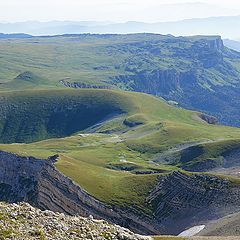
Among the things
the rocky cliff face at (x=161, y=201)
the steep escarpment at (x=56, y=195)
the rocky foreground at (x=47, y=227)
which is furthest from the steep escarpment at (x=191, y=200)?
the rocky foreground at (x=47, y=227)

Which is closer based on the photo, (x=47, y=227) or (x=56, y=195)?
(x=47, y=227)

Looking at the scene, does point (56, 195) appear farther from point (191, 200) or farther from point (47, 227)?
point (47, 227)

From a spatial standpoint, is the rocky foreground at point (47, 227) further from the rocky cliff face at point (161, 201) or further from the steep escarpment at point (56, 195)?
the steep escarpment at point (56, 195)

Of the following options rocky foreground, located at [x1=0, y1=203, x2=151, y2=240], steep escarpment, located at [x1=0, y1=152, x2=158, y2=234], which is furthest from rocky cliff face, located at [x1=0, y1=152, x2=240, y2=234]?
rocky foreground, located at [x1=0, y1=203, x2=151, y2=240]

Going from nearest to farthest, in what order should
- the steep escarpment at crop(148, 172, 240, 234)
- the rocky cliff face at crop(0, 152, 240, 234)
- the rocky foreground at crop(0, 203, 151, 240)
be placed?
the rocky foreground at crop(0, 203, 151, 240), the steep escarpment at crop(148, 172, 240, 234), the rocky cliff face at crop(0, 152, 240, 234)

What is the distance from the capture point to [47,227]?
134 ft

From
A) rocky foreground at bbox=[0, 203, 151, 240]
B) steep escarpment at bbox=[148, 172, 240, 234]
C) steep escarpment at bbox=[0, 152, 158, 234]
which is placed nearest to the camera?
rocky foreground at bbox=[0, 203, 151, 240]

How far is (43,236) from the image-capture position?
3950cm

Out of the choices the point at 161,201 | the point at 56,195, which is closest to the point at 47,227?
the point at 56,195

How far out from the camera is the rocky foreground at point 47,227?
3940 cm

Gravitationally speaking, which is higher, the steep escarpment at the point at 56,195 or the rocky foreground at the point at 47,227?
the rocky foreground at the point at 47,227

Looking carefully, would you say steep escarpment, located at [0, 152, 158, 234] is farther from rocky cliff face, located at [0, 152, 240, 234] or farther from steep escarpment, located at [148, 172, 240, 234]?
steep escarpment, located at [148, 172, 240, 234]

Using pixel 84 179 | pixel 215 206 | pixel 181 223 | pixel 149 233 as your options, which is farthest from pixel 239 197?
pixel 84 179

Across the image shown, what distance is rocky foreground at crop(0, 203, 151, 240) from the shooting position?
39.4m
